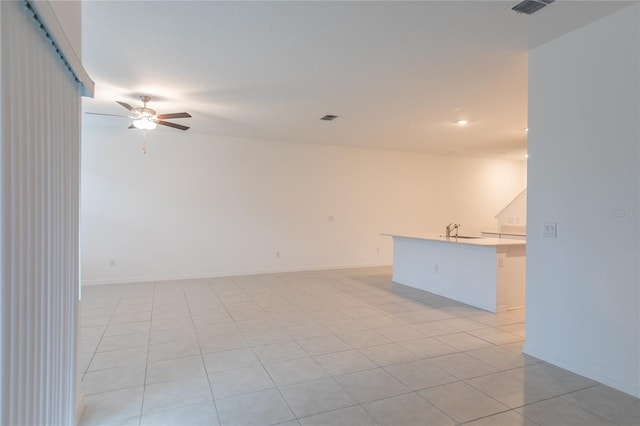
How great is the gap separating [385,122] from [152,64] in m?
3.40

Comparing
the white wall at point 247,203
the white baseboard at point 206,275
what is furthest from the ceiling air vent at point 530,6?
the white baseboard at point 206,275

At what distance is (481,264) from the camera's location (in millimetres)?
4672

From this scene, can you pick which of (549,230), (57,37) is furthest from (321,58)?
(549,230)

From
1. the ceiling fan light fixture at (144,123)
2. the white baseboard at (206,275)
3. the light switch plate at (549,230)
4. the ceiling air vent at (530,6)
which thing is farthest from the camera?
the white baseboard at (206,275)

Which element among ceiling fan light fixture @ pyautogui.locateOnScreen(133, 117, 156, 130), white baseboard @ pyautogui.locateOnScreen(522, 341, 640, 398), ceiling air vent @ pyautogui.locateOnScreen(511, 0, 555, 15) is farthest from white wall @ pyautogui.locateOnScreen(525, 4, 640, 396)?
ceiling fan light fixture @ pyautogui.locateOnScreen(133, 117, 156, 130)

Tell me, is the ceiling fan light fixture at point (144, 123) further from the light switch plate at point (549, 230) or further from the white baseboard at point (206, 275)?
the light switch plate at point (549, 230)

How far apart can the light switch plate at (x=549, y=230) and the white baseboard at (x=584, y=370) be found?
0.98 metres

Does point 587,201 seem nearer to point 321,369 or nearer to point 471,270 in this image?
point 471,270

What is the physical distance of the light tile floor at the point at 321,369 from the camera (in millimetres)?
2197

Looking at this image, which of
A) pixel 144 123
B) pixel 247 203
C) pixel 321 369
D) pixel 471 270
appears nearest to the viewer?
pixel 321 369

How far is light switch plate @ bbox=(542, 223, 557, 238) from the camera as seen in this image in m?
2.92

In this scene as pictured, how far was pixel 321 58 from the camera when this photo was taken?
3.25 m

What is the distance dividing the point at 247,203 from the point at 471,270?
418 centimetres

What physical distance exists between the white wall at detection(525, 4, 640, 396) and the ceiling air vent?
589 mm
